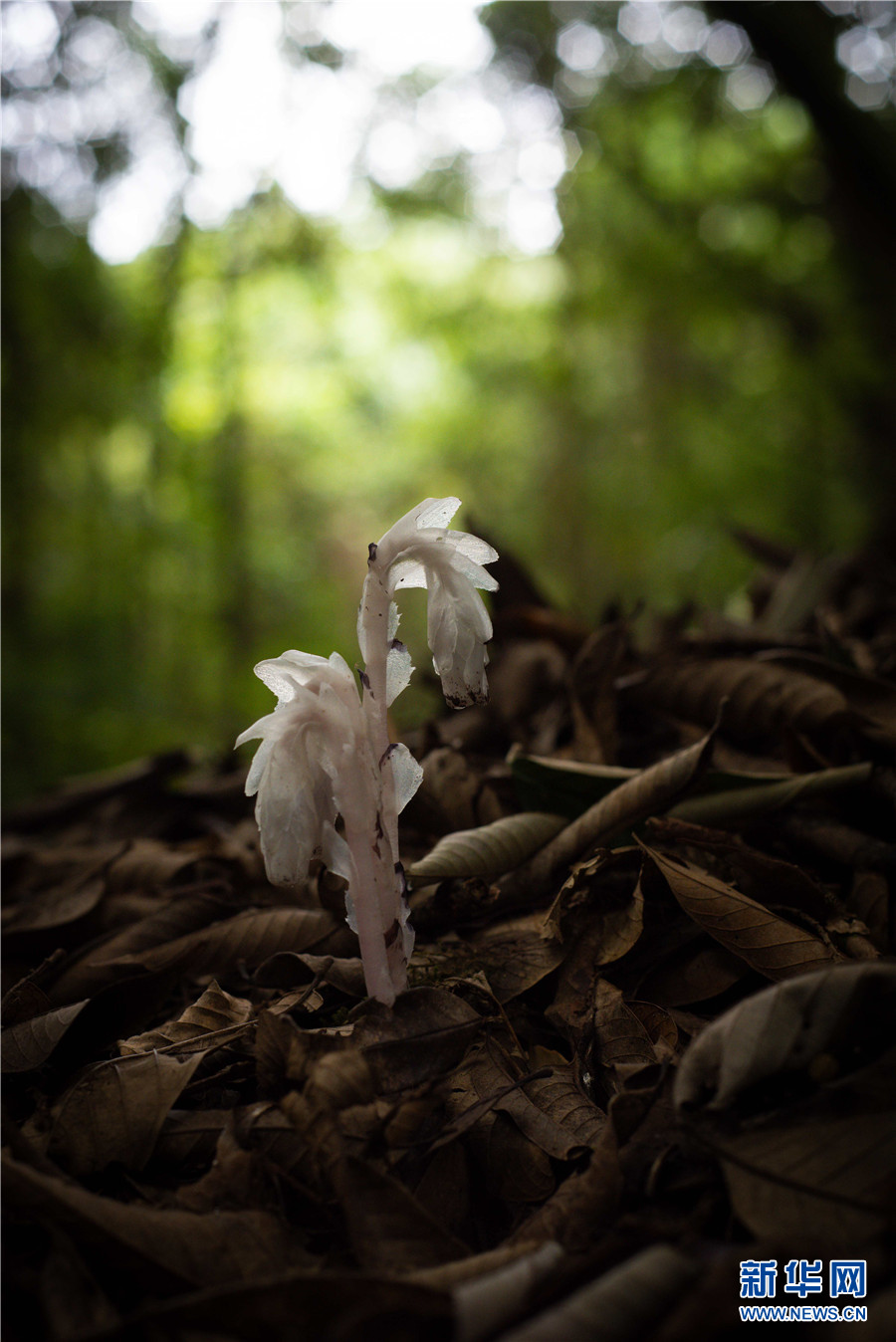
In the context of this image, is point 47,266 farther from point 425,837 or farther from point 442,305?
point 425,837

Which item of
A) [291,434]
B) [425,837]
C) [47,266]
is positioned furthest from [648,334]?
[425,837]

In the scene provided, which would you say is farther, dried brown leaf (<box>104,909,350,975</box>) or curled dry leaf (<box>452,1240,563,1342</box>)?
dried brown leaf (<box>104,909,350,975</box>)

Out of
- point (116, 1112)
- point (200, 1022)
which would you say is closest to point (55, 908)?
point (200, 1022)

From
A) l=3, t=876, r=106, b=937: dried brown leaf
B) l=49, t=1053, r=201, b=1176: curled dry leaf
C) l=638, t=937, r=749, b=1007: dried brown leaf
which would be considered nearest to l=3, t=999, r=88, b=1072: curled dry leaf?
l=49, t=1053, r=201, b=1176: curled dry leaf

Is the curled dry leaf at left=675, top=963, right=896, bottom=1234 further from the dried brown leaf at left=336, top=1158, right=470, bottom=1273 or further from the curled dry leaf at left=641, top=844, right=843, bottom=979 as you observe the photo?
the dried brown leaf at left=336, top=1158, right=470, bottom=1273

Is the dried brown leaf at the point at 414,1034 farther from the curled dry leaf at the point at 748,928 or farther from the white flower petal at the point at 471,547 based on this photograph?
the white flower petal at the point at 471,547

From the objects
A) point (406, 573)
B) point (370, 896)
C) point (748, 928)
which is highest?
point (406, 573)

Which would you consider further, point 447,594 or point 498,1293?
point 447,594

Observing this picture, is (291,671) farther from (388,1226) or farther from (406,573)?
(388,1226)
